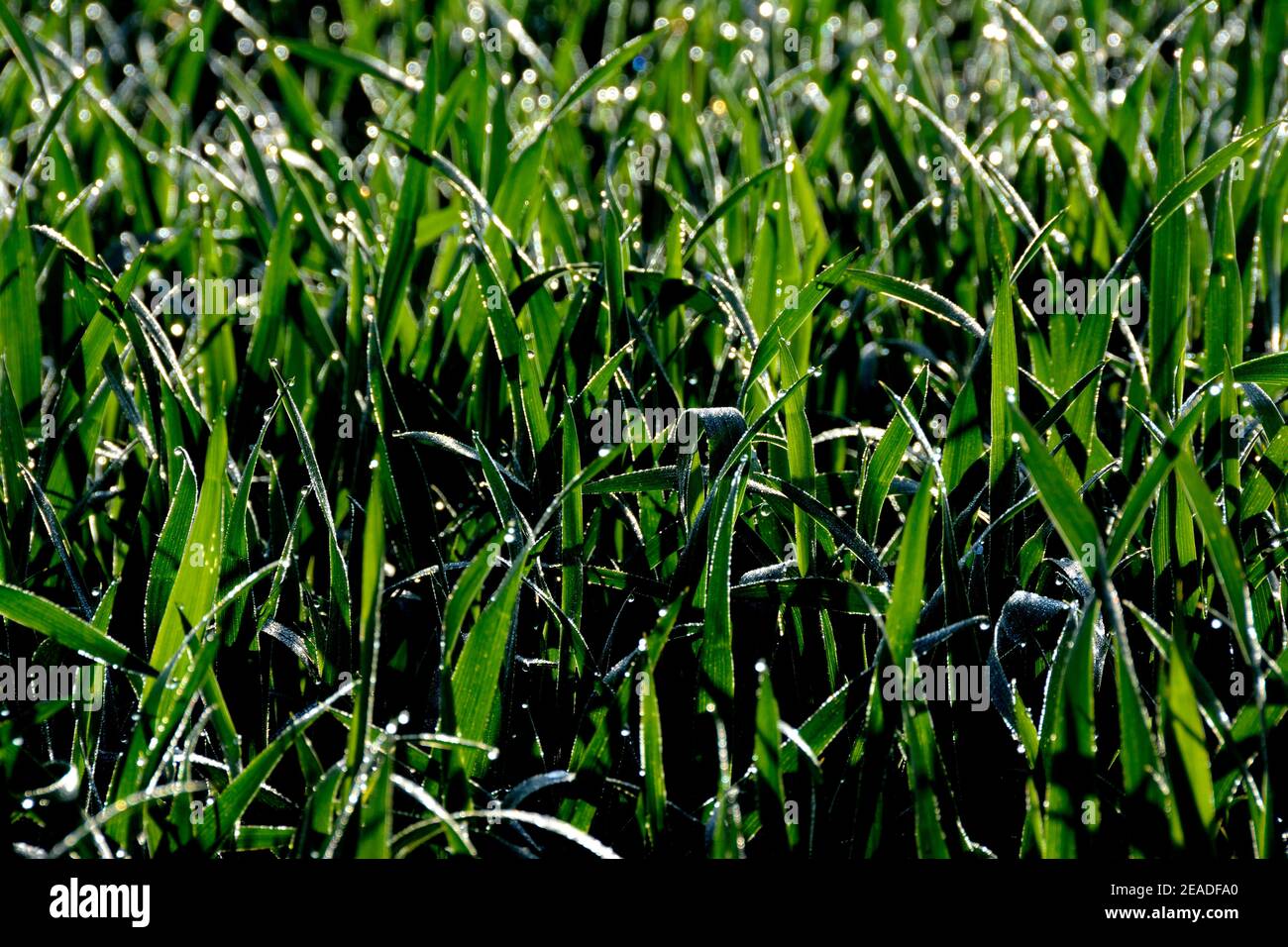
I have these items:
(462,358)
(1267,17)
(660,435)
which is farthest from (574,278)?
(1267,17)

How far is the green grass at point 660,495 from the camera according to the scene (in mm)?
995

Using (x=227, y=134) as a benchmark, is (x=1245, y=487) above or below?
below

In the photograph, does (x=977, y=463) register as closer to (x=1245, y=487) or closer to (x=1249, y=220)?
(x=1245, y=487)

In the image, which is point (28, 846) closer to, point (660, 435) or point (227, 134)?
point (660, 435)

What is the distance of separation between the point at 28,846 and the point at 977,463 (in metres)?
0.92

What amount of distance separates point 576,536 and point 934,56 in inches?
67.6

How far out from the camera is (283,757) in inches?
45.8

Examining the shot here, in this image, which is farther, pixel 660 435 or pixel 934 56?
pixel 934 56

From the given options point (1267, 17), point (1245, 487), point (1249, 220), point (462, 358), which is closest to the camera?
point (1245, 487)

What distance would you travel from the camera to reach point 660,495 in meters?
1.36

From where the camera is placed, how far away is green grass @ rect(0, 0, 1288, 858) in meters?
0.99

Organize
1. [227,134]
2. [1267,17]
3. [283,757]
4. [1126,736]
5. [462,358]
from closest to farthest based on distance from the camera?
[1126,736] < [283,757] < [462,358] < [1267,17] < [227,134]

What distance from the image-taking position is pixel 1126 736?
93cm
